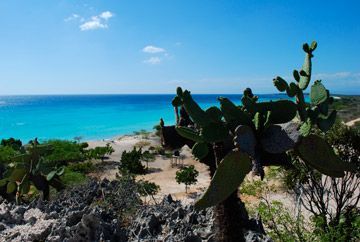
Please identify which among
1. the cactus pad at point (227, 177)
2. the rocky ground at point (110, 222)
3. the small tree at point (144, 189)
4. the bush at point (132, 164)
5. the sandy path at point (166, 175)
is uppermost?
the cactus pad at point (227, 177)

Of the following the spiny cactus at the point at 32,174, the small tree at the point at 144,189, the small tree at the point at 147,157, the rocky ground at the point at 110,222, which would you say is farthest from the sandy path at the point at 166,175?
the rocky ground at the point at 110,222

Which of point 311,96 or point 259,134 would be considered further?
point 311,96

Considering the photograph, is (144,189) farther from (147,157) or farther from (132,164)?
(147,157)

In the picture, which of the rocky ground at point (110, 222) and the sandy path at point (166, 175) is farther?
the sandy path at point (166, 175)

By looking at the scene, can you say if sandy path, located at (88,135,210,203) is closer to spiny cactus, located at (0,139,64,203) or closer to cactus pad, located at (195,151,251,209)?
spiny cactus, located at (0,139,64,203)

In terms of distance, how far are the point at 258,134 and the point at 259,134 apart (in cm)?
1

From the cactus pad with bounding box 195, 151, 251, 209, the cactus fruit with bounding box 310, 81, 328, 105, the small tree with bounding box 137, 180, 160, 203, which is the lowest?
the small tree with bounding box 137, 180, 160, 203

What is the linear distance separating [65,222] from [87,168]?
21296 mm

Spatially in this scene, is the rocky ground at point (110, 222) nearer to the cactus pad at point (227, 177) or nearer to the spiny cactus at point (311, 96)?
the cactus pad at point (227, 177)

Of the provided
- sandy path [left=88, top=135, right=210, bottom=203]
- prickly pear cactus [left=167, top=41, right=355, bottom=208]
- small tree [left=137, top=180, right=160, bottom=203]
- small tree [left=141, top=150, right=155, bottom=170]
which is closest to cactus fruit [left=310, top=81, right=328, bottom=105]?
prickly pear cactus [left=167, top=41, right=355, bottom=208]

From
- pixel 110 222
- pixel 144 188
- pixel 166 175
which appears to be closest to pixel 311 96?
pixel 110 222

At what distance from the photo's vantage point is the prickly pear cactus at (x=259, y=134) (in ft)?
13.4

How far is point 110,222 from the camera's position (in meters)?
6.53

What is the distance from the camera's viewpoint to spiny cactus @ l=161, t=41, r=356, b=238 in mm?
4082
